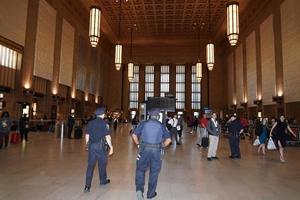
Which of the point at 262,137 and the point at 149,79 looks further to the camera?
the point at 149,79

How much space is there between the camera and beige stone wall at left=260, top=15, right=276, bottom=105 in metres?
22.8

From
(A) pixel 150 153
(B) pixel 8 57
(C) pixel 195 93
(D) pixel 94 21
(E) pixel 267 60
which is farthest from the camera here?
(C) pixel 195 93

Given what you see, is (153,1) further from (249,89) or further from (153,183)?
(153,183)

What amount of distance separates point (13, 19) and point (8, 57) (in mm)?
2632

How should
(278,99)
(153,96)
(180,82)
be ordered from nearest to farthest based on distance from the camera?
(278,99)
(153,96)
(180,82)

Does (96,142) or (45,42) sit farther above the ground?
(45,42)

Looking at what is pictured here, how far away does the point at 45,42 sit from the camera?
22.1 metres

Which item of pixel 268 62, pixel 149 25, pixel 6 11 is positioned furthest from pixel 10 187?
pixel 149 25

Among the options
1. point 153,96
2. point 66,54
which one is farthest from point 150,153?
point 153,96

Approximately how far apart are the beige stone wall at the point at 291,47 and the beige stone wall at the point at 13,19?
1969cm

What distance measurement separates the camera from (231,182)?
544cm

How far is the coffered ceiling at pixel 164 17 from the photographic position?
88.3ft

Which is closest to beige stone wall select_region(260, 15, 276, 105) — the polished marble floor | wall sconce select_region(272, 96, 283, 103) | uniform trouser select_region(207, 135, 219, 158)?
wall sconce select_region(272, 96, 283, 103)

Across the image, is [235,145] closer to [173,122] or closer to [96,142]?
[173,122]
